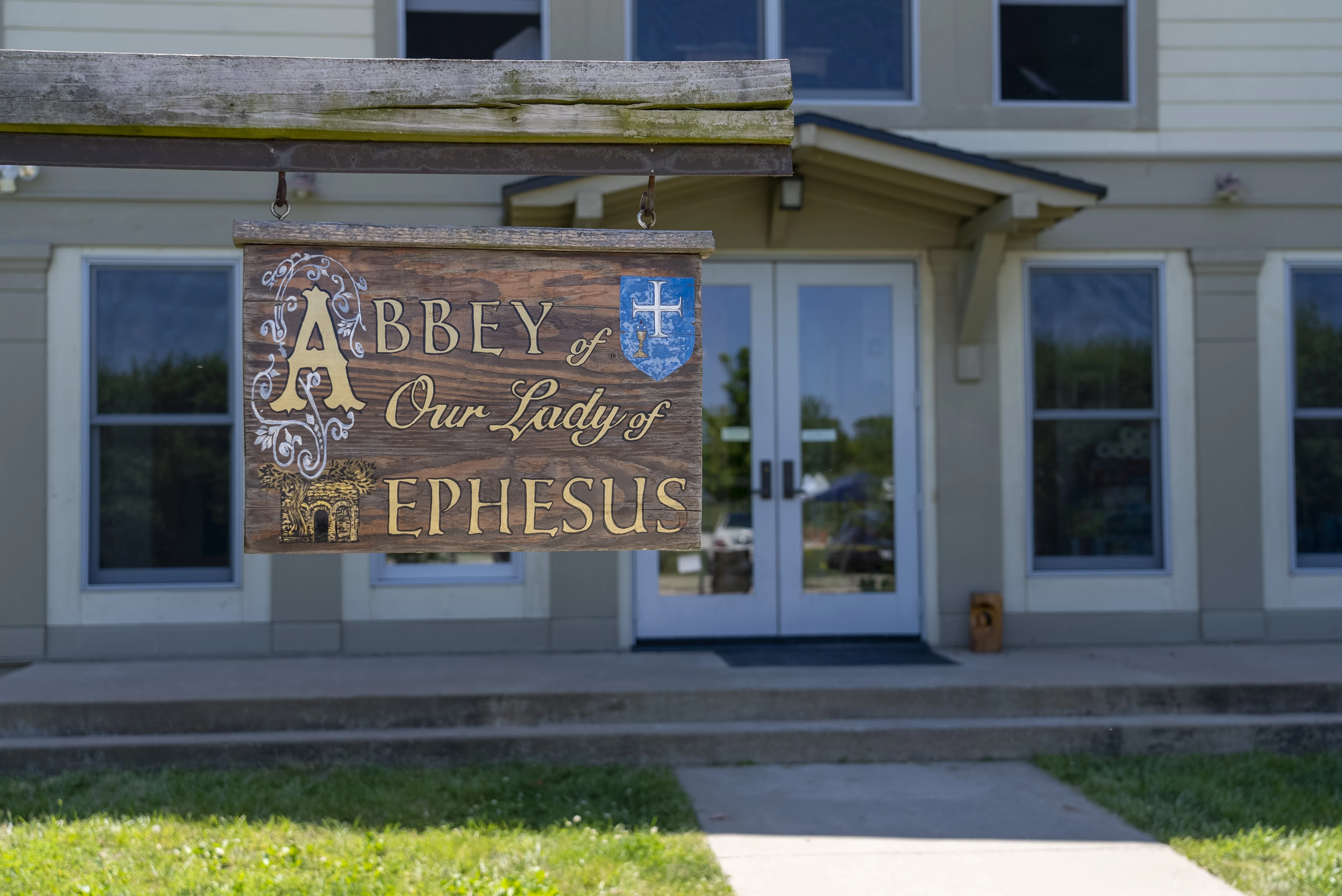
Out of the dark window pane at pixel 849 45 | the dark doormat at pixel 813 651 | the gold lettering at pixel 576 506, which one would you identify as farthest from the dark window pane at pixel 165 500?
the gold lettering at pixel 576 506

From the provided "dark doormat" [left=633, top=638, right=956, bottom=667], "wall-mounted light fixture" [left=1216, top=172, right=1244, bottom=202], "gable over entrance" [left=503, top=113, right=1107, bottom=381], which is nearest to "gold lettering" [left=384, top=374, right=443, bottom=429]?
"gable over entrance" [left=503, top=113, right=1107, bottom=381]

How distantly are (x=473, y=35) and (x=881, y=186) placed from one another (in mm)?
2770

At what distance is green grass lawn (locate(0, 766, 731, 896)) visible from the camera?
11.7ft

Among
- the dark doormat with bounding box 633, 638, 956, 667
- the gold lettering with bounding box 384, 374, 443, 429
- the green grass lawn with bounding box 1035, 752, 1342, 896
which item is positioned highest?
the gold lettering with bounding box 384, 374, 443, 429

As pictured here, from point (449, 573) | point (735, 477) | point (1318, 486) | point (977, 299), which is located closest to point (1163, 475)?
point (1318, 486)

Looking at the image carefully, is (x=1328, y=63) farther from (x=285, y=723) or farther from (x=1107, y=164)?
(x=285, y=723)

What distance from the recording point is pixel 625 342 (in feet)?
7.91

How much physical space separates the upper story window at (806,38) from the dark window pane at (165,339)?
3.09 metres

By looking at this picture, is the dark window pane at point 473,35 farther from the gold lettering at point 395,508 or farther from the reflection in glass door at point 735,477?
the gold lettering at point 395,508

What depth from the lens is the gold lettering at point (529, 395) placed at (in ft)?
7.82

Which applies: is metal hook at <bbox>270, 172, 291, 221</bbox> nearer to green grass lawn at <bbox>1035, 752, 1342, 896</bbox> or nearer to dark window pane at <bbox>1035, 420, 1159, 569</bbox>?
green grass lawn at <bbox>1035, 752, 1342, 896</bbox>

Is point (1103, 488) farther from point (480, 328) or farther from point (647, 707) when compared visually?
point (480, 328)

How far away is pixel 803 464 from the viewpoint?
274 inches

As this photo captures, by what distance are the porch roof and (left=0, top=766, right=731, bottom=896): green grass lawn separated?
10.3 feet
